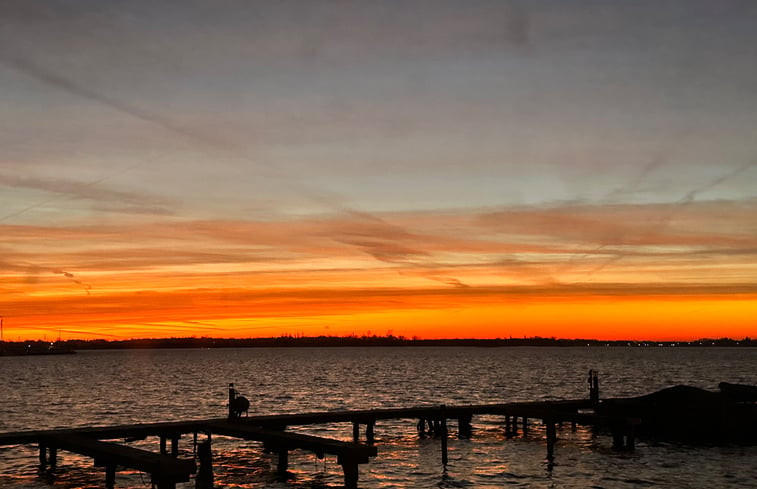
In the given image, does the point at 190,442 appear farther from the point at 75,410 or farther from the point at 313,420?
the point at 75,410

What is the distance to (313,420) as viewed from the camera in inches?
1601

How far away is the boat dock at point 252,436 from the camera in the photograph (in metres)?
26.1

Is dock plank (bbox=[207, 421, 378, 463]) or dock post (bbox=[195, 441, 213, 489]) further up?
dock plank (bbox=[207, 421, 378, 463])

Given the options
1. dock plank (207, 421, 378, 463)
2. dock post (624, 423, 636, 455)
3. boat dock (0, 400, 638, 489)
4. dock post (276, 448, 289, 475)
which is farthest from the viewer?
dock post (624, 423, 636, 455)

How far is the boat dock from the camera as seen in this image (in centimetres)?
2608

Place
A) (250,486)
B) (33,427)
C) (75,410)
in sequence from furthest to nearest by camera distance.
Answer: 1. (75,410)
2. (33,427)
3. (250,486)

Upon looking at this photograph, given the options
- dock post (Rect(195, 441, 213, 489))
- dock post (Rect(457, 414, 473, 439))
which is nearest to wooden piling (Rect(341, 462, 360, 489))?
dock post (Rect(195, 441, 213, 489))

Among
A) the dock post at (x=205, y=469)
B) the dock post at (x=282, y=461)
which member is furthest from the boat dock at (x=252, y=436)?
the dock post at (x=205, y=469)

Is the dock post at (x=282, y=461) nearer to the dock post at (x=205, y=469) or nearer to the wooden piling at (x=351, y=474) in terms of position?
the dock post at (x=205, y=469)

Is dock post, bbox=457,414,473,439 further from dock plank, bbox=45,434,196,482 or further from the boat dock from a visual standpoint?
dock plank, bbox=45,434,196,482

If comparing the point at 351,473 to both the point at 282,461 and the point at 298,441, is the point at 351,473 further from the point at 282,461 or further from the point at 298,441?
the point at 282,461

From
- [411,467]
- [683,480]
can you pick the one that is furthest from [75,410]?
[683,480]

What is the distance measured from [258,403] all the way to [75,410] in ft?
58.9

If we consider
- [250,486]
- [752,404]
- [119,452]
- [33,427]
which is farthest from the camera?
[33,427]
